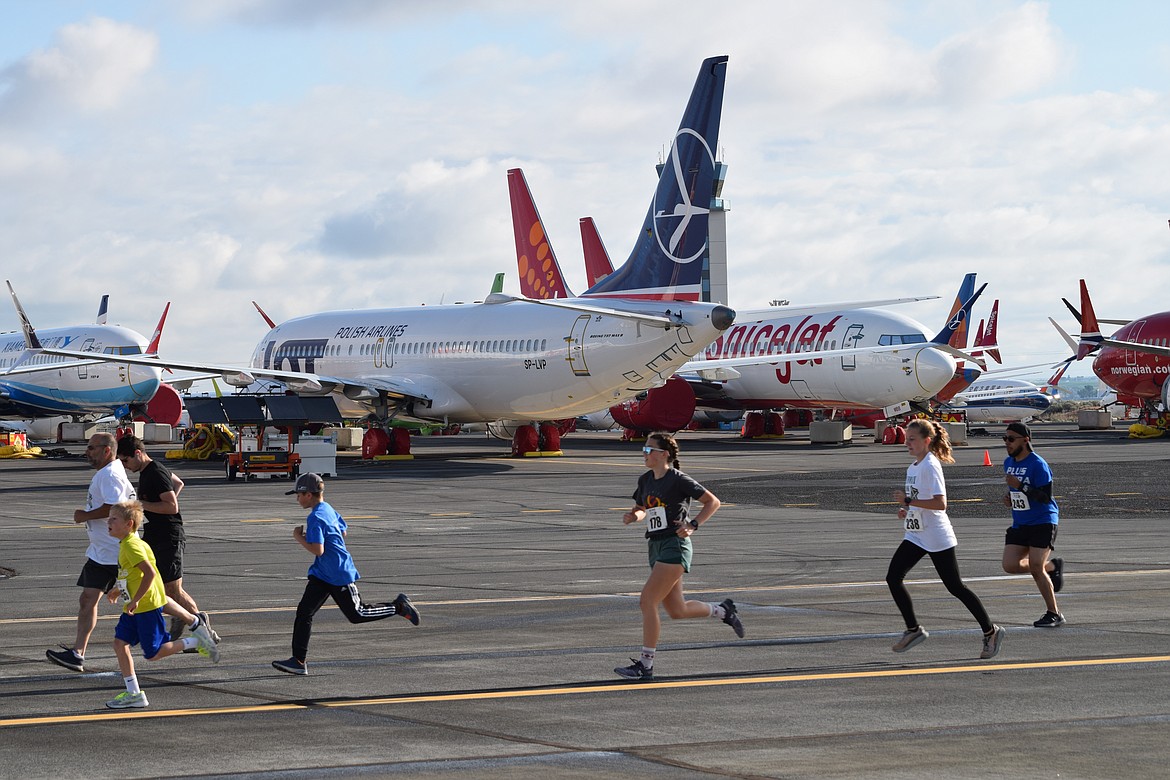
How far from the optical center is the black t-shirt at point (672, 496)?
11062mm

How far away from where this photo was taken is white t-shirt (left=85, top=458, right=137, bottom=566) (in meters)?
11.4

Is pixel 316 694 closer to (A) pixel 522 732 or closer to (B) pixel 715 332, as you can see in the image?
(A) pixel 522 732

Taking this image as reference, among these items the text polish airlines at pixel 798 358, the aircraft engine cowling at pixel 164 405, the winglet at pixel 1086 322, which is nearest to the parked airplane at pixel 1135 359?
the winglet at pixel 1086 322

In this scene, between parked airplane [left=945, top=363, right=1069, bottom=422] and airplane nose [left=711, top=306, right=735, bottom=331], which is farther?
parked airplane [left=945, top=363, right=1069, bottom=422]

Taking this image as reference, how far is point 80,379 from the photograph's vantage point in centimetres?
5697

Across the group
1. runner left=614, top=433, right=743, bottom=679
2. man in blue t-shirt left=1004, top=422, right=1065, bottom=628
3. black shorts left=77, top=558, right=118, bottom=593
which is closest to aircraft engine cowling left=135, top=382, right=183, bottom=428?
black shorts left=77, top=558, right=118, bottom=593

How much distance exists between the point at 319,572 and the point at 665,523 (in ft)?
8.77

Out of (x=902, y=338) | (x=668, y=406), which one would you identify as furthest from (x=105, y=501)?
(x=902, y=338)

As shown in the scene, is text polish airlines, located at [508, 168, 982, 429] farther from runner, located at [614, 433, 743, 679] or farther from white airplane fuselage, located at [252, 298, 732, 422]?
runner, located at [614, 433, 743, 679]

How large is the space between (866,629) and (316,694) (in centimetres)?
519

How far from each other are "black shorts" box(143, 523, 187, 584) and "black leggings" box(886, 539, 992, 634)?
230 inches

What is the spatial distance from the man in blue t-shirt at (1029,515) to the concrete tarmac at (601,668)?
520 mm

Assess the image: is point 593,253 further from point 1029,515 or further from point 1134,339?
point 1029,515

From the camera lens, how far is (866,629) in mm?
13070
